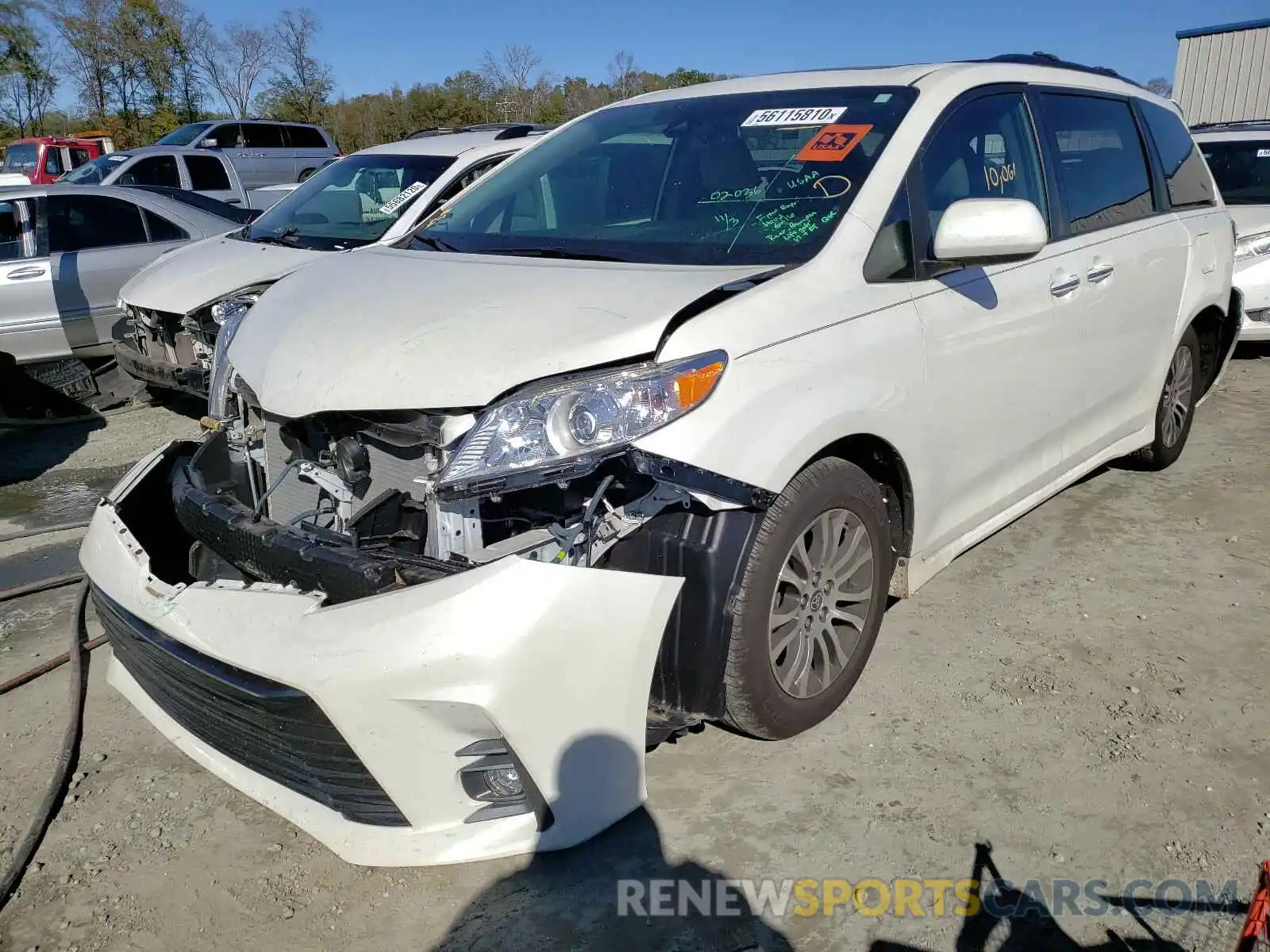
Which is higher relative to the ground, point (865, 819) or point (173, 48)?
point (173, 48)

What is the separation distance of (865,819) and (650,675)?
78 cm

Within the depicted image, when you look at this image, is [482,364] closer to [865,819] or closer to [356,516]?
[356,516]

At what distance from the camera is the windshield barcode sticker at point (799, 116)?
3260 millimetres

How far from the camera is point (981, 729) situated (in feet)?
10.1

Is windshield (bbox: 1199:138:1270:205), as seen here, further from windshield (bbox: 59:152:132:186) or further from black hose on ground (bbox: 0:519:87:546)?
windshield (bbox: 59:152:132:186)

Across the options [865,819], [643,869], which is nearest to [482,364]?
[643,869]

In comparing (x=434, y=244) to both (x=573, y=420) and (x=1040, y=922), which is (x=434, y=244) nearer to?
(x=573, y=420)

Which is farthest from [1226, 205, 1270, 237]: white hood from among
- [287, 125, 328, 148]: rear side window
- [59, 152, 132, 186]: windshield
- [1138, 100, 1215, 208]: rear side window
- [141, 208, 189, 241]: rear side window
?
[287, 125, 328, 148]: rear side window

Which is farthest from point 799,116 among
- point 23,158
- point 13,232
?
point 23,158

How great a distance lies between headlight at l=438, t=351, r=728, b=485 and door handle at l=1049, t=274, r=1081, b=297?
1.80 metres

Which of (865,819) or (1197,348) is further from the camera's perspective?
(1197,348)

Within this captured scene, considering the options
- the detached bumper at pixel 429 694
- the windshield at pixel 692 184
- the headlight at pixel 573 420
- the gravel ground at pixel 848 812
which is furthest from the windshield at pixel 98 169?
the headlight at pixel 573 420

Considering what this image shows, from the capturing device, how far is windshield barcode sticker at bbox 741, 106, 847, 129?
128 inches

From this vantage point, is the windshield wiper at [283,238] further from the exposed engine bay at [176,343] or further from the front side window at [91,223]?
the front side window at [91,223]
